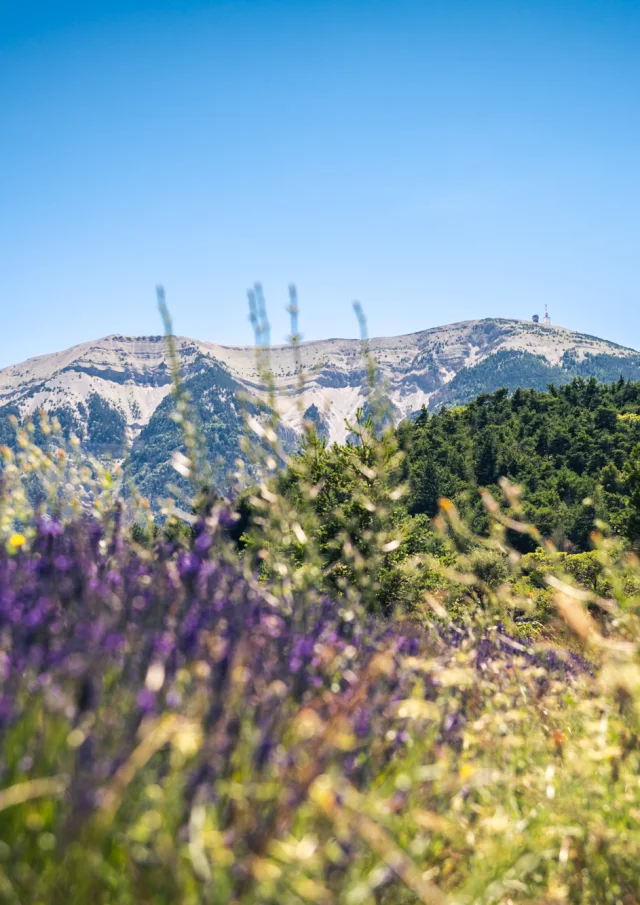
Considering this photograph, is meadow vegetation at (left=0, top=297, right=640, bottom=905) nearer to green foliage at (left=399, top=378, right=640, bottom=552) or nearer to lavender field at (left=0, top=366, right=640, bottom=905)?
lavender field at (left=0, top=366, right=640, bottom=905)

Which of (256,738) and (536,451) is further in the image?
(536,451)

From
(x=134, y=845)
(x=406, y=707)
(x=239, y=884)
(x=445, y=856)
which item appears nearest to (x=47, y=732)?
(x=134, y=845)

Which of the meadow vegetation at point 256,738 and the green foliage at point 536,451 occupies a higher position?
the meadow vegetation at point 256,738

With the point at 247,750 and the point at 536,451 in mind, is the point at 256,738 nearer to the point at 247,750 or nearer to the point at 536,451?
the point at 247,750

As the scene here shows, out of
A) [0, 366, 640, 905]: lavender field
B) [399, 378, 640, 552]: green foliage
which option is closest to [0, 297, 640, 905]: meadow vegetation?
[0, 366, 640, 905]: lavender field

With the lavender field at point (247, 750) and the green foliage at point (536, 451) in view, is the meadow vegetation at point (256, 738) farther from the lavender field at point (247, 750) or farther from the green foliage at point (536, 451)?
the green foliage at point (536, 451)

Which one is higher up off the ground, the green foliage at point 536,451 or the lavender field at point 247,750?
the lavender field at point 247,750

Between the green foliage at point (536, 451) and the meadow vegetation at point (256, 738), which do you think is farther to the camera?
the green foliage at point (536, 451)

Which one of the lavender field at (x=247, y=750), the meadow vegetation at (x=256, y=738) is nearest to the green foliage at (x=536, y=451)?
the meadow vegetation at (x=256, y=738)

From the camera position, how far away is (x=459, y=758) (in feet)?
9.77

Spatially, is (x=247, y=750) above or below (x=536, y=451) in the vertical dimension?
above

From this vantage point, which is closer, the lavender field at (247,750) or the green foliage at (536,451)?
the lavender field at (247,750)

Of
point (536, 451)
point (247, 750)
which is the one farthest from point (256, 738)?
point (536, 451)

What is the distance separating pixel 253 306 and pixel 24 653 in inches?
109
